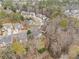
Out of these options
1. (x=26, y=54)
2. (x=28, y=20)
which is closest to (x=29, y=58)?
(x=26, y=54)

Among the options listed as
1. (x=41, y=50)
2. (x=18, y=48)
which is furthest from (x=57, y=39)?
(x=18, y=48)

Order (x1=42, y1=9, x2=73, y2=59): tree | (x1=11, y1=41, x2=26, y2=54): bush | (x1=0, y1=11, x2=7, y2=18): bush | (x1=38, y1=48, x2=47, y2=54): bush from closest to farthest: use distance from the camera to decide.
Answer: (x1=11, y1=41, x2=26, y2=54): bush, (x1=38, y1=48, x2=47, y2=54): bush, (x1=42, y1=9, x2=73, y2=59): tree, (x1=0, y1=11, x2=7, y2=18): bush

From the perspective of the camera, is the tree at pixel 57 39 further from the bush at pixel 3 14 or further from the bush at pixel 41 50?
the bush at pixel 3 14

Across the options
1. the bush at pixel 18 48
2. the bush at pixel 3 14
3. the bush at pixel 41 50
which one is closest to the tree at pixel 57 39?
the bush at pixel 41 50

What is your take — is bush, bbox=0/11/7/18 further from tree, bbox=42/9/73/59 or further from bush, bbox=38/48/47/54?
bush, bbox=38/48/47/54

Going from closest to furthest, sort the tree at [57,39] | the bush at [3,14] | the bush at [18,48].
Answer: the bush at [18,48], the tree at [57,39], the bush at [3,14]

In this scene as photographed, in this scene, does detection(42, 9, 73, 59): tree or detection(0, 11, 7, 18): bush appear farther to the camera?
detection(0, 11, 7, 18): bush

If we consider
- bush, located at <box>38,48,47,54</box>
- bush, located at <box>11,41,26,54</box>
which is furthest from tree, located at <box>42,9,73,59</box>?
bush, located at <box>11,41,26,54</box>

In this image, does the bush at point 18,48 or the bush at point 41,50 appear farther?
the bush at point 41,50

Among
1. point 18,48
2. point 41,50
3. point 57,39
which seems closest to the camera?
point 18,48

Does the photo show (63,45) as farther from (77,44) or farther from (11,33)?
(11,33)

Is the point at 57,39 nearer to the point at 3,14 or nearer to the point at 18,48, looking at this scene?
the point at 18,48
